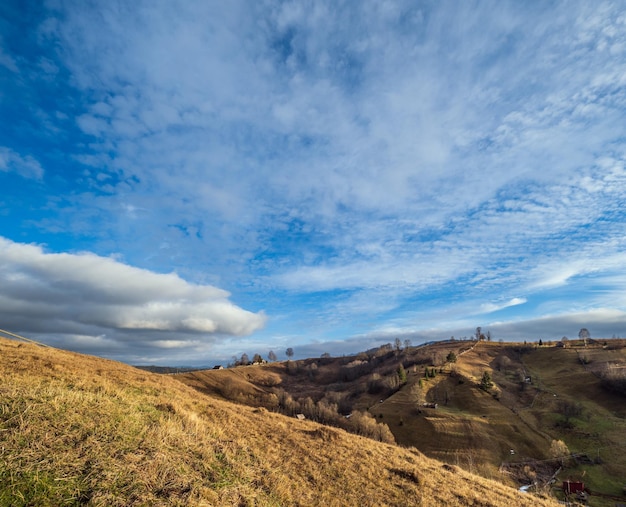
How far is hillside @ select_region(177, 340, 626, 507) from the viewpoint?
65.9 m

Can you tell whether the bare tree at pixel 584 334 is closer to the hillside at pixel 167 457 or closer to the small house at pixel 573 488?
the small house at pixel 573 488

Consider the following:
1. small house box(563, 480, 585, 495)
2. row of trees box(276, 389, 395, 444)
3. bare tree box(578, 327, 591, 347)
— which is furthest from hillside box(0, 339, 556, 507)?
bare tree box(578, 327, 591, 347)

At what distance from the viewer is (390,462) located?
20.7 metres

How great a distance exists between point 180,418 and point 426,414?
8981 cm

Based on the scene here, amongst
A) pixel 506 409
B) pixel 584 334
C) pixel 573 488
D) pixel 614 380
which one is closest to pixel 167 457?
pixel 573 488

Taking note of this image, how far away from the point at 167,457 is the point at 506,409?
11189cm

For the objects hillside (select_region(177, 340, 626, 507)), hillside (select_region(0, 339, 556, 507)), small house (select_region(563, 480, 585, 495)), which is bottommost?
small house (select_region(563, 480, 585, 495))

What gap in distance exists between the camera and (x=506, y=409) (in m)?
94.3

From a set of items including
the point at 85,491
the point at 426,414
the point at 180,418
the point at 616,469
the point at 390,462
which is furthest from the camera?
the point at 426,414

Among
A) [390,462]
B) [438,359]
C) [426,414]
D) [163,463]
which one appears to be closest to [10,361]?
[163,463]

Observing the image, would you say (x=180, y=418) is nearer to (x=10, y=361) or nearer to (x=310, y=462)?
(x=310, y=462)

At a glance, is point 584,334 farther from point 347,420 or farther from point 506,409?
point 347,420

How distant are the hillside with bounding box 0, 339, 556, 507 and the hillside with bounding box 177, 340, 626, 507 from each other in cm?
4856

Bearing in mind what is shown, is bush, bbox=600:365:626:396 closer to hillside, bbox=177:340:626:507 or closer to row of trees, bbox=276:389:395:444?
hillside, bbox=177:340:626:507
